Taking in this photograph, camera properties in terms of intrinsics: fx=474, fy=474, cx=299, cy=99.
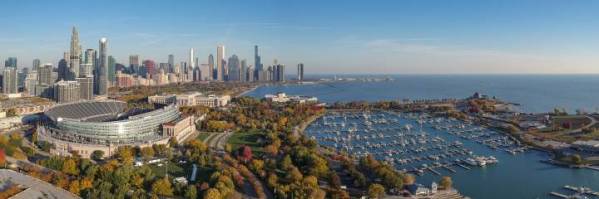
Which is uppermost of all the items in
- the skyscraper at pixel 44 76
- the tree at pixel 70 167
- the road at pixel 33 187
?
the skyscraper at pixel 44 76

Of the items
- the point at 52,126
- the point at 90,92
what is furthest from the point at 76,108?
the point at 90,92

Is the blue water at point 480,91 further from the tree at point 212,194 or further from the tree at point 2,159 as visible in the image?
the tree at point 2,159

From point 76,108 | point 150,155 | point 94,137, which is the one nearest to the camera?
point 150,155

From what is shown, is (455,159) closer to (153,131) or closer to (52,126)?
(153,131)

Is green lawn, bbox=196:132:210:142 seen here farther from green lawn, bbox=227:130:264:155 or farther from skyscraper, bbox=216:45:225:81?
skyscraper, bbox=216:45:225:81

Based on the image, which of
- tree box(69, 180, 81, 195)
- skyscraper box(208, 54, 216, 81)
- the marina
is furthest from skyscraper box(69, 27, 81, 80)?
skyscraper box(208, 54, 216, 81)

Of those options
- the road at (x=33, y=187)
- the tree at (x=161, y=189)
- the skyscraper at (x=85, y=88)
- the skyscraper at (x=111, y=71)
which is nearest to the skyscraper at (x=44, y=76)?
the skyscraper at (x=85, y=88)
